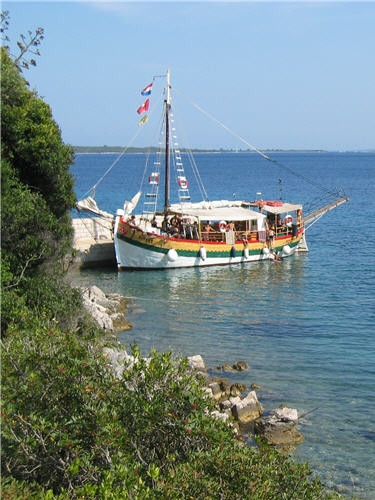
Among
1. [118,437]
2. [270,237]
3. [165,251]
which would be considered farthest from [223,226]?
[118,437]

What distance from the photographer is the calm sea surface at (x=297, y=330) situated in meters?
14.0

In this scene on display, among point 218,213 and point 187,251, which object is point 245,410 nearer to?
point 187,251

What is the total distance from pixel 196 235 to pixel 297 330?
45.7 feet

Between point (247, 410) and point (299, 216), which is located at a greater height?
point (299, 216)

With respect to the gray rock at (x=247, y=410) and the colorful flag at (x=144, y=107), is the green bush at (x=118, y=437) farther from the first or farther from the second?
the colorful flag at (x=144, y=107)

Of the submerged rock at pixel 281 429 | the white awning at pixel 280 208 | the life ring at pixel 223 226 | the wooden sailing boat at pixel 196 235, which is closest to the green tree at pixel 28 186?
the submerged rock at pixel 281 429

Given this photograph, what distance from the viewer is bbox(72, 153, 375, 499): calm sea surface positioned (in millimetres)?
14031

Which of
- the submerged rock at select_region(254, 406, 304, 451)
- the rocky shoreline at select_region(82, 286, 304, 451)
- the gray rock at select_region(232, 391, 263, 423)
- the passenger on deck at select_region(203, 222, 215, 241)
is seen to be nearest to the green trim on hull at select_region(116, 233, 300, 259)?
the passenger on deck at select_region(203, 222, 215, 241)

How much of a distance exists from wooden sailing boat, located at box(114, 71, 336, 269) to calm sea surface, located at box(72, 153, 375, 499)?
79cm

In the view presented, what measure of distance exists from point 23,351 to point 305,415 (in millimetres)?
8130

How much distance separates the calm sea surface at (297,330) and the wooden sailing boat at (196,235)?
30.9 inches

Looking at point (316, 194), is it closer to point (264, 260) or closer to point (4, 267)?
point (264, 260)

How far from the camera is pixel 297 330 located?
22.4 metres

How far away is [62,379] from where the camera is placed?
8.49 m
